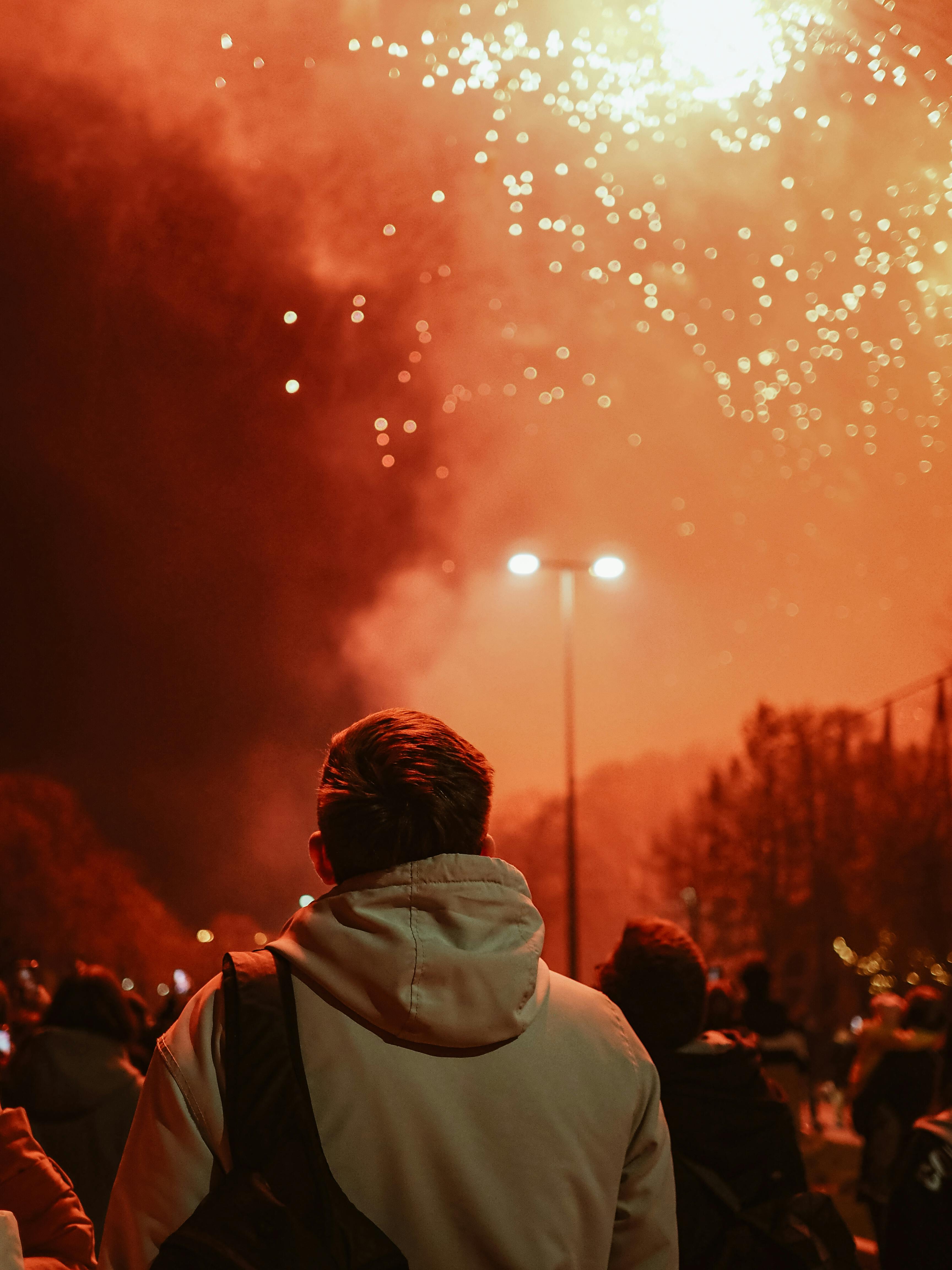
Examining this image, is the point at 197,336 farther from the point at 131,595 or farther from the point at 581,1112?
the point at 581,1112

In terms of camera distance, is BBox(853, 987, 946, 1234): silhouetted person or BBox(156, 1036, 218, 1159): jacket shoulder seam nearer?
BBox(156, 1036, 218, 1159): jacket shoulder seam

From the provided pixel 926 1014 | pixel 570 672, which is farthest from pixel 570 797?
pixel 926 1014

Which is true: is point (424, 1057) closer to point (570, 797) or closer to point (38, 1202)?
point (38, 1202)

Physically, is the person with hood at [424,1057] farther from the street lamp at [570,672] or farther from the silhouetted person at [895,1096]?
the street lamp at [570,672]

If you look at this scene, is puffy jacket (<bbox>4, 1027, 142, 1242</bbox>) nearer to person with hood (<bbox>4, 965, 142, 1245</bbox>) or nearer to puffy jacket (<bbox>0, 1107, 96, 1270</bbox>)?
person with hood (<bbox>4, 965, 142, 1245</bbox>)

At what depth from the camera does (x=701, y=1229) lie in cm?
269

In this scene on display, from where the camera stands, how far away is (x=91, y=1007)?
3854mm

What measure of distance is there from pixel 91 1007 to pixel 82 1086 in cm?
26

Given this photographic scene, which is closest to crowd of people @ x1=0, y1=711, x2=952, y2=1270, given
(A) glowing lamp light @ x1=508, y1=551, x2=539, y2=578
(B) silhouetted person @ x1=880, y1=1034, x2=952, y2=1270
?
(B) silhouetted person @ x1=880, y1=1034, x2=952, y2=1270

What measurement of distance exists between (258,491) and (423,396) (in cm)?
260

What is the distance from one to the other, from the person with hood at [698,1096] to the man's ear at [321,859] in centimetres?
137

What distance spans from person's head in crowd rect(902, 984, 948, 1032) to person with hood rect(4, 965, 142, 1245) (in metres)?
3.89

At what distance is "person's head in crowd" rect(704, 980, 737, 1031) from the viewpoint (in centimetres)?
487

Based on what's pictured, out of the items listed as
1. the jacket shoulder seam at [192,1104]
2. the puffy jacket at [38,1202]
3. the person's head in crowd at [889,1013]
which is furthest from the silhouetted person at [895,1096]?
the jacket shoulder seam at [192,1104]
